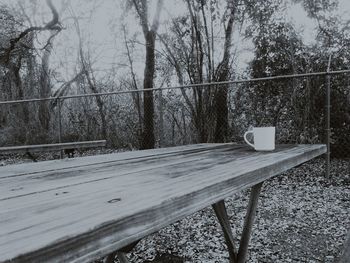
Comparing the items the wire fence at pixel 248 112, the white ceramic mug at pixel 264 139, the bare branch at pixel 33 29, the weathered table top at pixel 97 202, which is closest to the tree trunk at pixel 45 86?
the bare branch at pixel 33 29

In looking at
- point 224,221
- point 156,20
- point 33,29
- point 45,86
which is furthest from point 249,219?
point 33,29

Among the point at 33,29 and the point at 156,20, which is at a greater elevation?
the point at 33,29

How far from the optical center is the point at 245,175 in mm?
1167

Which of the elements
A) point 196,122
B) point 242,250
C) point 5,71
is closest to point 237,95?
point 196,122

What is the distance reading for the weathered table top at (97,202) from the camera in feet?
1.79

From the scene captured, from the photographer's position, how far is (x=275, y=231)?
3.19 metres

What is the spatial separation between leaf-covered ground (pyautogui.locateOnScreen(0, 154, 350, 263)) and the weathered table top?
57.9 inches

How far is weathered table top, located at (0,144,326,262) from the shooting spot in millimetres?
544

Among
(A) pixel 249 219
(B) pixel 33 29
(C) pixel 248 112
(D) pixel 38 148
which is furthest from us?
(B) pixel 33 29

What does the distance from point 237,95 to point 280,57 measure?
3.75 ft

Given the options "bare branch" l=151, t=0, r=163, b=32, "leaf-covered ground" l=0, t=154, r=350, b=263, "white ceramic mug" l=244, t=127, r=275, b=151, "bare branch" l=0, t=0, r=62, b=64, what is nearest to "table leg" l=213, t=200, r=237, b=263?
"white ceramic mug" l=244, t=127, r=275, b=151

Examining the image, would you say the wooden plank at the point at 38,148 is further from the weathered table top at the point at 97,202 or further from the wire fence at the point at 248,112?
the weathered table top at the point at 97,202

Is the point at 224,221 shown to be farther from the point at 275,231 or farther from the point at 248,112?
the point at 248,112

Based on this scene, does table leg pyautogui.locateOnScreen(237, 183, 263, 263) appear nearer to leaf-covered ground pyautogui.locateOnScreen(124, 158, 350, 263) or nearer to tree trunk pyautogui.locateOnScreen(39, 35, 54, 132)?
leaf-covered ground pyautogui.locateOnScreen(124, 158, 350, 263)
